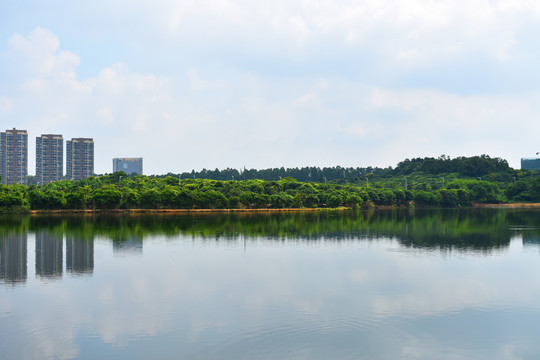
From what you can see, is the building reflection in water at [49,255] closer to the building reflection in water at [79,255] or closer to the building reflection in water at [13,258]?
the building reflection in water at [79,255]

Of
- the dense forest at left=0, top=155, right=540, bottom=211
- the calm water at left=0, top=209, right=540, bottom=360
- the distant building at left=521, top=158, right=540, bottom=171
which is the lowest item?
the calm water at left=0, top=209, right=540, bottom=360

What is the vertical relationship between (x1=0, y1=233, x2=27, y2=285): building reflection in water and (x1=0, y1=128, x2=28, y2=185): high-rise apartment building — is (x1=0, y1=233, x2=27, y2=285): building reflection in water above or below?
below

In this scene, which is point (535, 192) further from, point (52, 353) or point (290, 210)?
point (52, 353)

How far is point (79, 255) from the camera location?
25.1 m

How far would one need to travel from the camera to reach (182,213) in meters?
62.7

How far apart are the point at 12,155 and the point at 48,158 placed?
1006 centimetres

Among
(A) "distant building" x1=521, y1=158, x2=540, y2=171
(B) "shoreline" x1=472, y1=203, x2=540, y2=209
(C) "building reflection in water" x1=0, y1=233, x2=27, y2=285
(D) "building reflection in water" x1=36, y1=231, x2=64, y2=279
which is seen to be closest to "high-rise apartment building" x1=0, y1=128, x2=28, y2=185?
(C) "building reflection in water" x1=0, y1=233, x2=27, y2=285

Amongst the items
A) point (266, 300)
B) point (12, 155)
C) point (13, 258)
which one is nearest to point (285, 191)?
point (13, 258)

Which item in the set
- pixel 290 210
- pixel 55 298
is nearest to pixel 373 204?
pixel 290 210

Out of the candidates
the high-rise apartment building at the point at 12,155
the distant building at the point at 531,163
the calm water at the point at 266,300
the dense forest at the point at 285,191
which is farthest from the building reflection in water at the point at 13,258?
the distant building at the point at 531,163

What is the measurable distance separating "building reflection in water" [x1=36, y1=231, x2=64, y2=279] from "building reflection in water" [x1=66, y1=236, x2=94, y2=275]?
0.41 metres

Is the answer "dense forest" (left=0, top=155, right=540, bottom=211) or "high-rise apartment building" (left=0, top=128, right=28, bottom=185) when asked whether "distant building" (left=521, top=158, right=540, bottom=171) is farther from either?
"high-rise apartment building" (left=0, top=128, right=28, bottom=185)

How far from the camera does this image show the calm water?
39.4 ft

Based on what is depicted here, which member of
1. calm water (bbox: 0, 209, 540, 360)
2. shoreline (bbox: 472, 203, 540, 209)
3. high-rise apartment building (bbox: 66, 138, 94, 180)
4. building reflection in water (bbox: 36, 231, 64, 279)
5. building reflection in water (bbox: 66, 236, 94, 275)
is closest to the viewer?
calm water (bbox: 0, 209, 540, 360)
